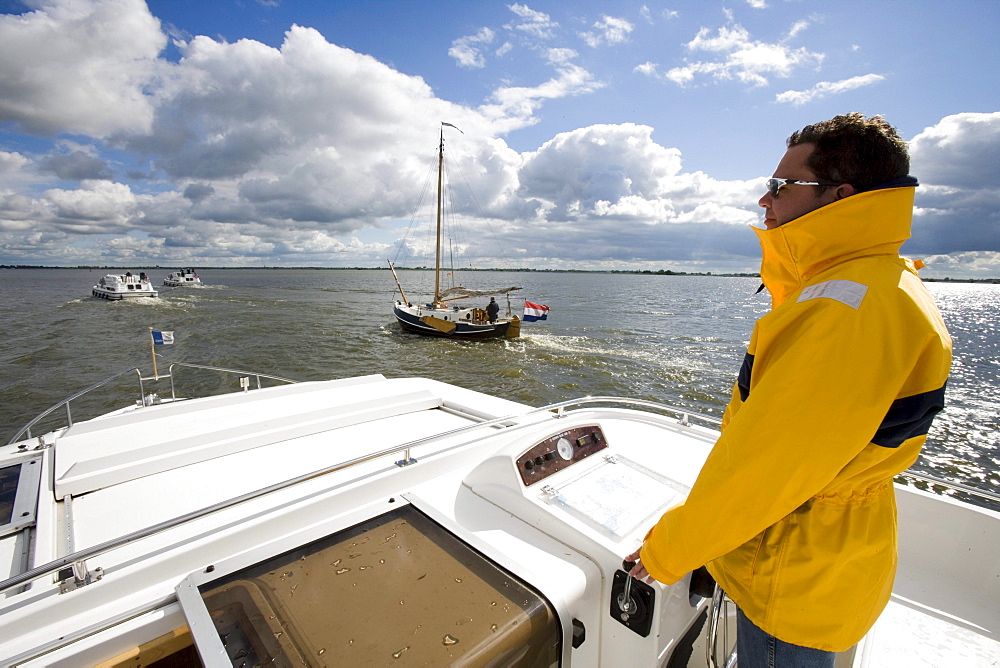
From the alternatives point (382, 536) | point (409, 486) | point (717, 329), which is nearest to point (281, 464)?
point (409, 486)

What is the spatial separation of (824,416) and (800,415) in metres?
0.05

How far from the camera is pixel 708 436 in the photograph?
A: 142 inches

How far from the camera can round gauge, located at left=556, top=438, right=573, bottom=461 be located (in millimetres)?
2604

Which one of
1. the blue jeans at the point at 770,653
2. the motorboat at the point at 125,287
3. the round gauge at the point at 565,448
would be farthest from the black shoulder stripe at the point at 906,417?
the motorboat at the point at 125,287

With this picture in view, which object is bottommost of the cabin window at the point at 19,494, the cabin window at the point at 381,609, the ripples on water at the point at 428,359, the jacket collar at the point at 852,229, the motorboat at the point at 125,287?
the ripples on water at the point at 428,359

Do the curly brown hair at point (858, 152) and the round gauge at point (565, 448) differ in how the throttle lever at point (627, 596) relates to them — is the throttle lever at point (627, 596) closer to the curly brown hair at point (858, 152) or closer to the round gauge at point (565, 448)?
the round gauge at point (565, 448)

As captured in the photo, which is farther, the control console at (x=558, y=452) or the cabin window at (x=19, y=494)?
the control console at (x=558, y=452)

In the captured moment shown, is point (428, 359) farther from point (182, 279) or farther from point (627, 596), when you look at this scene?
point (182, 279)

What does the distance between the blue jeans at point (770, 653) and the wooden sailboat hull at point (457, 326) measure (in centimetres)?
2511

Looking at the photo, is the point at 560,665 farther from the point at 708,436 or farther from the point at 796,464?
the point at 708,436

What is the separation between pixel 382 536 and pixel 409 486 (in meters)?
0.70

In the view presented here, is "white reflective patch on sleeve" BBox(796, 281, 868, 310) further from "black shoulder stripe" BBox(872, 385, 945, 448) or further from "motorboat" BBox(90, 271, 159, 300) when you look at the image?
"motorboat" BBox(90, 271, 159, 300)

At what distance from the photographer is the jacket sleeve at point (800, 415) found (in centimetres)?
101

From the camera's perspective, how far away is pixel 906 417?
→ 1089 mm
